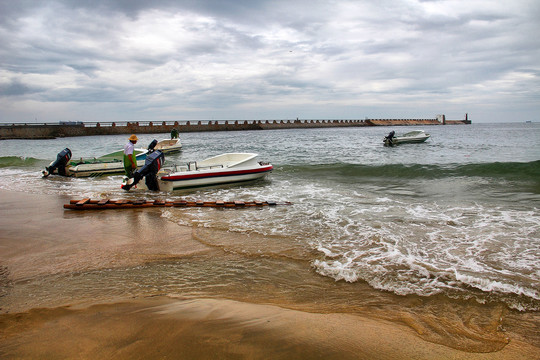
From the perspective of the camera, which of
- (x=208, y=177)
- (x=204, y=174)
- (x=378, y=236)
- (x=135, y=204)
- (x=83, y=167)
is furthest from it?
(x=83, y=167)

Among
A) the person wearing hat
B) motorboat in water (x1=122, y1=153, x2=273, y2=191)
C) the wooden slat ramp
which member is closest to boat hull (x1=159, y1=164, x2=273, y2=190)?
motorboat in water (x1=122, y1=153, x2=273, y2=191)

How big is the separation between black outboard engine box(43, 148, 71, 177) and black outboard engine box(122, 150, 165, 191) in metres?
6.11

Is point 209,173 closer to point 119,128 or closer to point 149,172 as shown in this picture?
point 149,172

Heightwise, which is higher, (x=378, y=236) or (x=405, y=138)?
(x=405, y=138)

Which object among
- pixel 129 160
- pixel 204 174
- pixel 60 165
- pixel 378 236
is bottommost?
pixel 378 236

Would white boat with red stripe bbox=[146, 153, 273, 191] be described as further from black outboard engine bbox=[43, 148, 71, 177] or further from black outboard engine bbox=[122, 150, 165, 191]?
black outboard engine bbox=[43, 148, 71, 177]

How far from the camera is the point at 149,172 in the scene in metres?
11.1

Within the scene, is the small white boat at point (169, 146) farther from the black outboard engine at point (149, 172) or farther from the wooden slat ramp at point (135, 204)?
the wooden slat ramp at point (135, 204)

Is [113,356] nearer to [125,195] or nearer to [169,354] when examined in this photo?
[169,354]

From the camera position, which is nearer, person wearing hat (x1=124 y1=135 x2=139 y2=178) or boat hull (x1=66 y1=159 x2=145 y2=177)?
person wearing hat (x1=124 y1=135 x2=139 y2=178)

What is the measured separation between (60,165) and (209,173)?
8306 mm

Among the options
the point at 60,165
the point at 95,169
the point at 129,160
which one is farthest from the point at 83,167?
the point at 129,160

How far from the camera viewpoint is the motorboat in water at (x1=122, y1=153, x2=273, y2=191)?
11.2 meters

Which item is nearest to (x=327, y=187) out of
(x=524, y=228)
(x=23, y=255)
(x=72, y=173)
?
(x=524, y=228)
